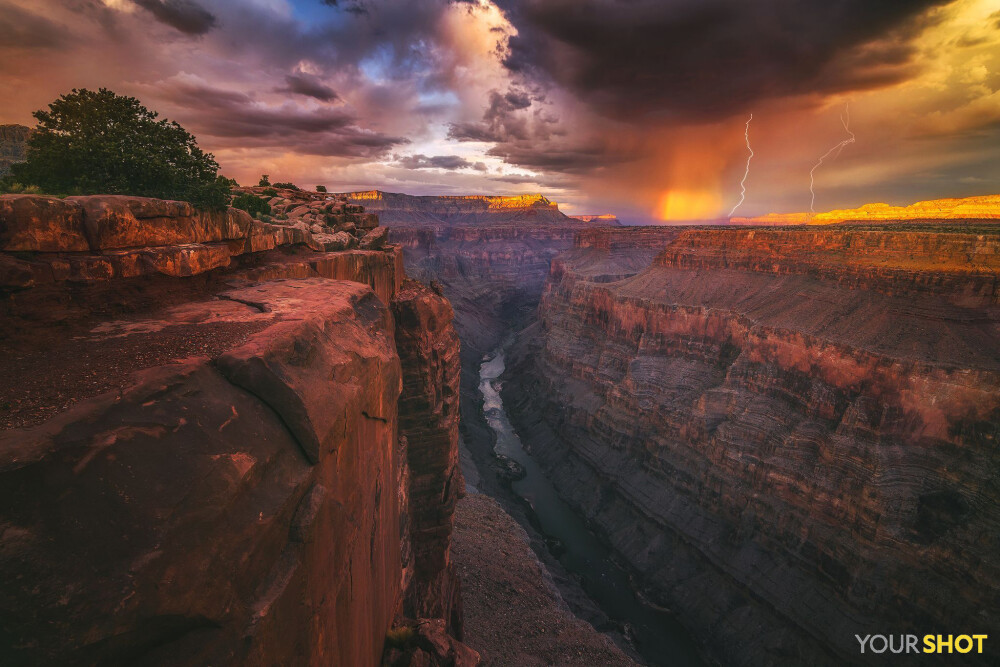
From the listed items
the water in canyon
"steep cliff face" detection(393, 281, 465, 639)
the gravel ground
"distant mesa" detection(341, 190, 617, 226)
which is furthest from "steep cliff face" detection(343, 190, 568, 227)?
"steep cliff face" detection(393, 281, 465, 639)

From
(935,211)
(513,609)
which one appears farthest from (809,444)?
(935,211)

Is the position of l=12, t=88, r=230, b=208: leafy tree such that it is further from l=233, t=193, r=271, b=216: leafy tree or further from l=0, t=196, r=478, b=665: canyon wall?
l=233, t=193, r=271, b=216: leafy tree

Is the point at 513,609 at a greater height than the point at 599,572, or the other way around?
the point at 513,609

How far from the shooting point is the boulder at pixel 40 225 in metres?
6.55

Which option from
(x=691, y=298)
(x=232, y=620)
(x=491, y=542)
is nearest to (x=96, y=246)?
(x=232, y=620)

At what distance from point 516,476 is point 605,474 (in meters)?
9.56

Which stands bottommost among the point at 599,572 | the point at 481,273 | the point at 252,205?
the point at 599,572

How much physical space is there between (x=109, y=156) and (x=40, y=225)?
5315 millimetres

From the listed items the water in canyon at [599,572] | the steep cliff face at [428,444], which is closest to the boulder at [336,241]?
the steep cliff face at [428,444]

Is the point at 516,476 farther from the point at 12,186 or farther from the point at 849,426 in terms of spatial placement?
the point at 12,186

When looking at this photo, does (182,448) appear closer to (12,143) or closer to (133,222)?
(133,222)

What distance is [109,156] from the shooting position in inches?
424

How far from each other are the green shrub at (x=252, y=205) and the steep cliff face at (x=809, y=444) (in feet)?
113

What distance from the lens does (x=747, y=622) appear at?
92.7 feet
